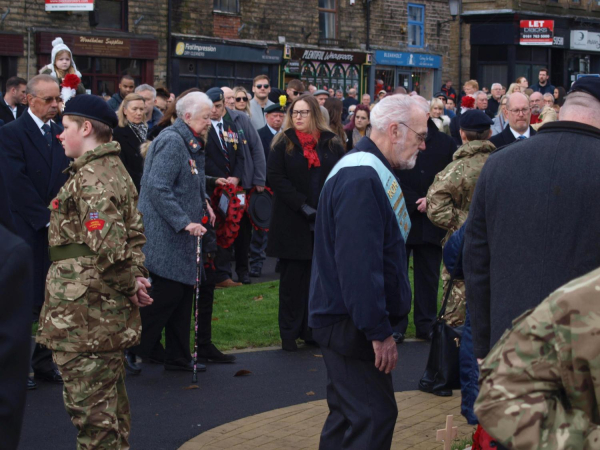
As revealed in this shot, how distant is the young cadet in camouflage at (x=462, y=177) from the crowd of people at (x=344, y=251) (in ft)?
0.04

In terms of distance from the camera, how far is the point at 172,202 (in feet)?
23.1

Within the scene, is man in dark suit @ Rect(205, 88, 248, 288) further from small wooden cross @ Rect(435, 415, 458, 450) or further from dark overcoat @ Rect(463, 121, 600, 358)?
dark overcoat @ Rect(463, 121, 600, 358)

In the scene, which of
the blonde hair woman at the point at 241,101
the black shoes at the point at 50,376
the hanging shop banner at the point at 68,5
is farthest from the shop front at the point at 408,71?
the black shoes at the point at 50,376

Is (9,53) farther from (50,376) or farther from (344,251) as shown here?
(344,251)

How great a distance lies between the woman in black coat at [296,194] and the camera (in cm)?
849

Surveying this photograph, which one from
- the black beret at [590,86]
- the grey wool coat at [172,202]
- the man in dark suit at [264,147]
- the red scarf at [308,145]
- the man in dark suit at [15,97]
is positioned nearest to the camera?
the black beret at [590,86]

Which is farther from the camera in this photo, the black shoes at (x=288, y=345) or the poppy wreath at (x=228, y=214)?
the poppy wreath at (x=228, y=214)

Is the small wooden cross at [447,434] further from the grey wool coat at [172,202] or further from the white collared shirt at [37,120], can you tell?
the white collared shirt at [37,120]

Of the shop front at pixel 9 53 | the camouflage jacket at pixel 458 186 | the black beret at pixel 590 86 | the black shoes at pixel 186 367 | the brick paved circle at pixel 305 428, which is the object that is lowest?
the brick paved circle at pixel 305 428

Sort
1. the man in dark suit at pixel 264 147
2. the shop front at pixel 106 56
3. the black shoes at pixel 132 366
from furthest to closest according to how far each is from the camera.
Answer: the shop front at pixel 106 56 < the man in dark suit at pixel 264 147 < the black shoes at pixel 132 366

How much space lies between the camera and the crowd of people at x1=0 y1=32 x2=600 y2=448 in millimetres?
2289

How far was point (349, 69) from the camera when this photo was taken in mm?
35062

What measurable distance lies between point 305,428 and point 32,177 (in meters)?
2.98

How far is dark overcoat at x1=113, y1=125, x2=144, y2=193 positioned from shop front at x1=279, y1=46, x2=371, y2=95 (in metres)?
22.3
